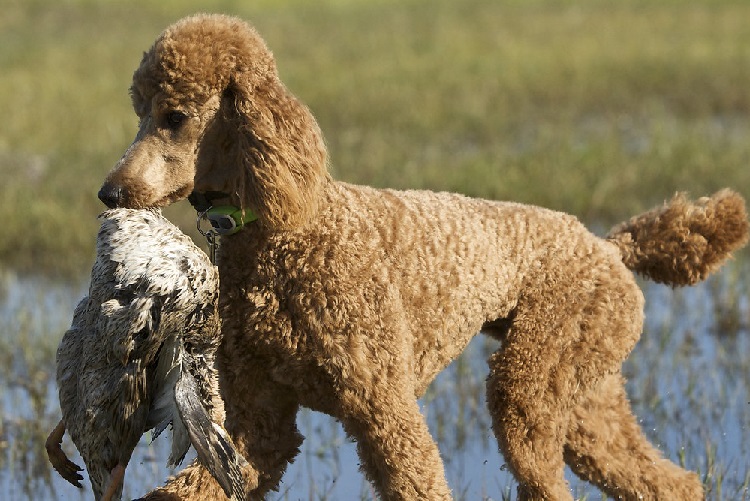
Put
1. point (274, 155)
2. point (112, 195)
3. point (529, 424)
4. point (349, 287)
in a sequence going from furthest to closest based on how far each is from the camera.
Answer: point (529, 424) < point (349, 287) < point (274, 155) < point (112, 195)

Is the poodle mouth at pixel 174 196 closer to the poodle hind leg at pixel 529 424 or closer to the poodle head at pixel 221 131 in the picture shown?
the poodle head at pixel 221 131

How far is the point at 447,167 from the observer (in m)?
10.0

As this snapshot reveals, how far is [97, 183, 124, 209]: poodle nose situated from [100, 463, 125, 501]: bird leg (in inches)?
29.9

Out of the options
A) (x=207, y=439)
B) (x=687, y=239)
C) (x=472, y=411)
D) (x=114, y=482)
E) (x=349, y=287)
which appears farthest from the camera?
(x=472, y=411)

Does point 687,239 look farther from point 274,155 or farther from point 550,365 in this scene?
point 274,155

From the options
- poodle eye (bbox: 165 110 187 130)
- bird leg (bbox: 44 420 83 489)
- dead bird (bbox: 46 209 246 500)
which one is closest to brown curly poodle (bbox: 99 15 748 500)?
poodle eye (bbox: 165 110 187 130)

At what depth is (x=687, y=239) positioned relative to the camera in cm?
451

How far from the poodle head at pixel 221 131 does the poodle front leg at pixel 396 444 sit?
620 mm

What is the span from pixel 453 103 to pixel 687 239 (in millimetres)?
8598

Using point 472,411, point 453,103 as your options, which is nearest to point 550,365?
point 472,411

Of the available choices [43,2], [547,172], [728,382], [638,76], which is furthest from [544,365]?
[43,2]

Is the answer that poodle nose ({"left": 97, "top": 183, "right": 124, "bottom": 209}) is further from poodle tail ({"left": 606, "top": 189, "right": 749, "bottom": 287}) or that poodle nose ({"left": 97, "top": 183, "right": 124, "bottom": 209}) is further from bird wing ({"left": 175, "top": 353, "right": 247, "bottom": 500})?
poodle tail ({"left": 606, "top": 189, "right": 749, "bottom": 287})

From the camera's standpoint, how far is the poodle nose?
3.47m

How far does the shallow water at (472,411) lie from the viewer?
5082 mm
